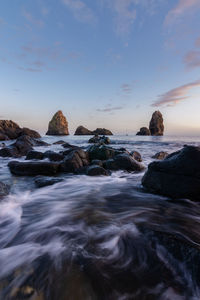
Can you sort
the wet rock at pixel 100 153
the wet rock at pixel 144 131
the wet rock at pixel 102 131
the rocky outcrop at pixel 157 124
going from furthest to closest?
the wet rock at pixel 102 131 < the wet rock at pixel 144 131 < the rocky outcrop at pixel 157 124 < the wet rock at pixel 100 153

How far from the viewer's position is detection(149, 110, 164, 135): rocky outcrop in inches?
3903

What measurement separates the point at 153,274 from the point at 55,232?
1.81 metres

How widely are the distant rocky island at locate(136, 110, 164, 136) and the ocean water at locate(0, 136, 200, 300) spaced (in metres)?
101

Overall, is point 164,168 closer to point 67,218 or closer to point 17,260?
point 67,218

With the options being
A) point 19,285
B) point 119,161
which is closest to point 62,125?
point 119,161

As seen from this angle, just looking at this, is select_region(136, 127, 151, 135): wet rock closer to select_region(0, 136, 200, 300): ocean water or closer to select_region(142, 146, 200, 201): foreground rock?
select_region(142, 146, 200, 201): foreground rock

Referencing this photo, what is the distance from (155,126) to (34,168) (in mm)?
99769

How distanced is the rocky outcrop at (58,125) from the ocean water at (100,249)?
101 meters

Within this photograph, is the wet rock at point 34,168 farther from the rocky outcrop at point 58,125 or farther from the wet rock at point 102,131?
the wet rock at point 102,131

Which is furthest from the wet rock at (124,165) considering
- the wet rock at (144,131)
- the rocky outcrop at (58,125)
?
the rocky outcrop at (58,125)

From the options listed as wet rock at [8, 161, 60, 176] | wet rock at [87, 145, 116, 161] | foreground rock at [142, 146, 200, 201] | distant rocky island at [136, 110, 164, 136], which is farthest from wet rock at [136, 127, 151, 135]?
foreground rock at [142, 146, 200, 201]

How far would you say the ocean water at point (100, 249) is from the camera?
1777mm

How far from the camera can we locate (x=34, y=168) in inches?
309

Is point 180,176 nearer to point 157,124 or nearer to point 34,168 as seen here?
point 34,168
